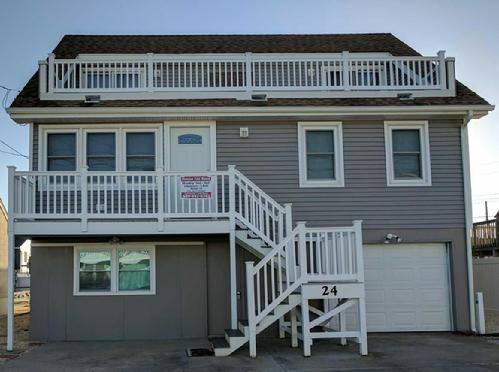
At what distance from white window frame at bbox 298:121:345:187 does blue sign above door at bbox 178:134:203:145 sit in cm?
219

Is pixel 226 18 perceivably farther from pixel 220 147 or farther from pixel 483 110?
pixel 483 110

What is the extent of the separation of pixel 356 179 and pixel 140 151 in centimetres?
475

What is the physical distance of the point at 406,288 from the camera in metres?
13.6

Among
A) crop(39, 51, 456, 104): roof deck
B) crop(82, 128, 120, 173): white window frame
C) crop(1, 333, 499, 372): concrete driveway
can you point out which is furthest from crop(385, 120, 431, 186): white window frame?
crop(82, 128, 120, 173): white window frame

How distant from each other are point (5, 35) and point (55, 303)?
23.7 feet

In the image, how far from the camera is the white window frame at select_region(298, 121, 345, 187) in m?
13.5

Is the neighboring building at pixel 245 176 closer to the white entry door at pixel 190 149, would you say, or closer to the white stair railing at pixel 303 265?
the white entry door at pixel 190 149

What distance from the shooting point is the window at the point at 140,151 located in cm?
1341

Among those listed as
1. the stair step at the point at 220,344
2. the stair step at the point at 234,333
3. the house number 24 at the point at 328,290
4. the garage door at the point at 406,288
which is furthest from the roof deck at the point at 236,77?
the stair step at the point at 220,344

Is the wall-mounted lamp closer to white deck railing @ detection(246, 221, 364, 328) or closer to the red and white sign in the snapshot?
the red and white sign

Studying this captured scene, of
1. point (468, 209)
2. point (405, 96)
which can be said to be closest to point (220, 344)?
point (468, 209)

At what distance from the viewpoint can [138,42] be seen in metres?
17.6

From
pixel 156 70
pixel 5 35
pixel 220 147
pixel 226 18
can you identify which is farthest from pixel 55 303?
pixel 226 18

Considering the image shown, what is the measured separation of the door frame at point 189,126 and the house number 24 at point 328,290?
402 cm
